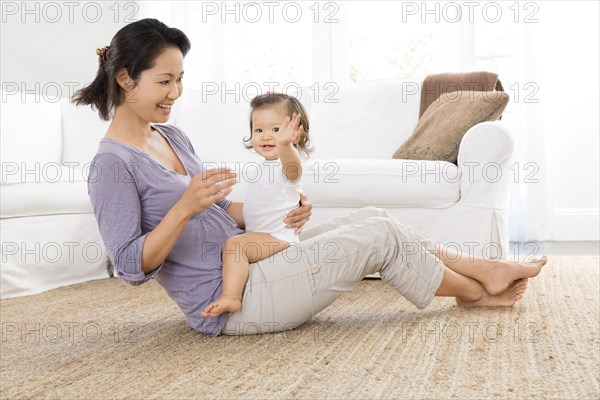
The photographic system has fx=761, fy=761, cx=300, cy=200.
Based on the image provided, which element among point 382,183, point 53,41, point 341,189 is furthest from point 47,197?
point 53,41

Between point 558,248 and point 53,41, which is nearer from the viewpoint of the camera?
point 558,248

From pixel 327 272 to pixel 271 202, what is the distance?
0.23 meters

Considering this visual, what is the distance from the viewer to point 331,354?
1710 mm

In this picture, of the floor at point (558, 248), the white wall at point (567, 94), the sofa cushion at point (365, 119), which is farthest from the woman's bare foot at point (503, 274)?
the white wall at point (567, 94)

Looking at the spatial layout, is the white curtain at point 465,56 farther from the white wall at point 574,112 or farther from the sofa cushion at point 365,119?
the sofa cushion at point 365,119

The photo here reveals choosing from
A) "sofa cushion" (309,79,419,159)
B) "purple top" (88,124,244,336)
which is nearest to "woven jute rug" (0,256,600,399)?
"purple top" (88,124,244,336)

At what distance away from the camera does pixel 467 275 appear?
7.02ft

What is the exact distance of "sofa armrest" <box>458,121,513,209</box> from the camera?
285cm

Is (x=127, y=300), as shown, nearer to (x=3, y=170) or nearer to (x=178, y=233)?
Answer: (x=3, y=170)

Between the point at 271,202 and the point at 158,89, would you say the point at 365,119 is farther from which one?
the point at 158,89

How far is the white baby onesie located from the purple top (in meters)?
0.08

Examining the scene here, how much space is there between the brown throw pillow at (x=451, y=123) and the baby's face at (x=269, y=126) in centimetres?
129

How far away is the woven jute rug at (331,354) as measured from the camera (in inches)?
57.3

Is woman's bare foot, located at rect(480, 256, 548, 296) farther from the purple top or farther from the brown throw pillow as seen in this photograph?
the brown throw pillow
